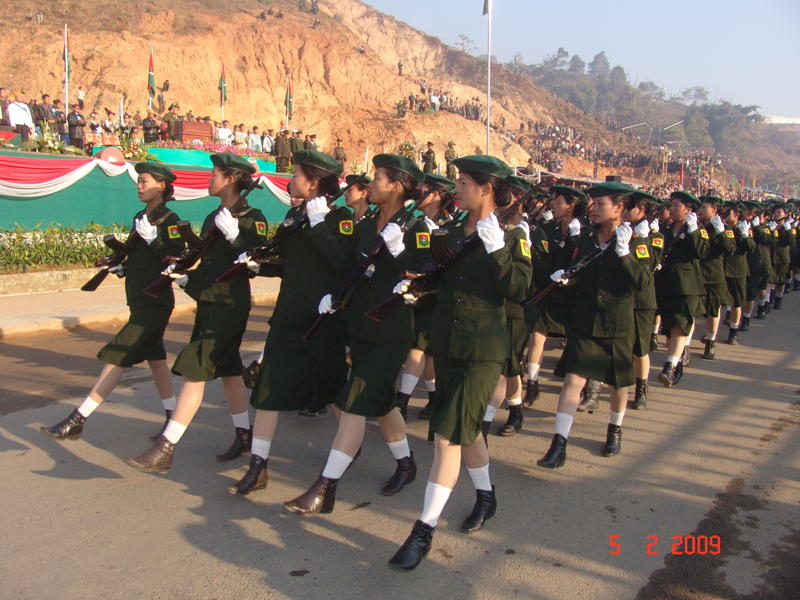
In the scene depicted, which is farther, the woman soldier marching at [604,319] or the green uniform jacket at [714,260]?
the green uniform jacket at [714,260]

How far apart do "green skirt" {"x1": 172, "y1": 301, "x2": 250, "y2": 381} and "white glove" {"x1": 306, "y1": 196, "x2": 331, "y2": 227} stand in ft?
3.00

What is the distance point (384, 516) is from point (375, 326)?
1.09 m

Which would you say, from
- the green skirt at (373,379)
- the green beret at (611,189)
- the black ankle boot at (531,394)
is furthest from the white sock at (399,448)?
the black ankle boot at (531,394)

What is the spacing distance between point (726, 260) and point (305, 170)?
703cm

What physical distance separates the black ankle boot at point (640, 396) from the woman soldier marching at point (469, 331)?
3.05m

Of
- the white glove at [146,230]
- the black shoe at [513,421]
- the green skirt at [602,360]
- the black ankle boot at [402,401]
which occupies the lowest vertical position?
the black shoe at [513,421]

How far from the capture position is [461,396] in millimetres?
3492

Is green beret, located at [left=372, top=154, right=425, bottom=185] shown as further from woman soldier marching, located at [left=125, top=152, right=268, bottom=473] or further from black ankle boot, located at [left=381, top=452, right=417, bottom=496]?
black ankle boot, located at [left=381, top=452, right=417, bottom=496]

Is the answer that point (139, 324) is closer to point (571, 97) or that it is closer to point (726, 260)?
point (726, 260)

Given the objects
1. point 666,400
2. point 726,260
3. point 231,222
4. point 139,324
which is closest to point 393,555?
point 231,222

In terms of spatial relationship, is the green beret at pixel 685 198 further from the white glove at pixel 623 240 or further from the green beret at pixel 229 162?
the green beret at pixel 229 162

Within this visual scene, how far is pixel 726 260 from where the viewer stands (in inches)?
360

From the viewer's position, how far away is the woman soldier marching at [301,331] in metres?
4.01

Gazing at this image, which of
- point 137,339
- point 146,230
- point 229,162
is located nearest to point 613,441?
point 229,162
